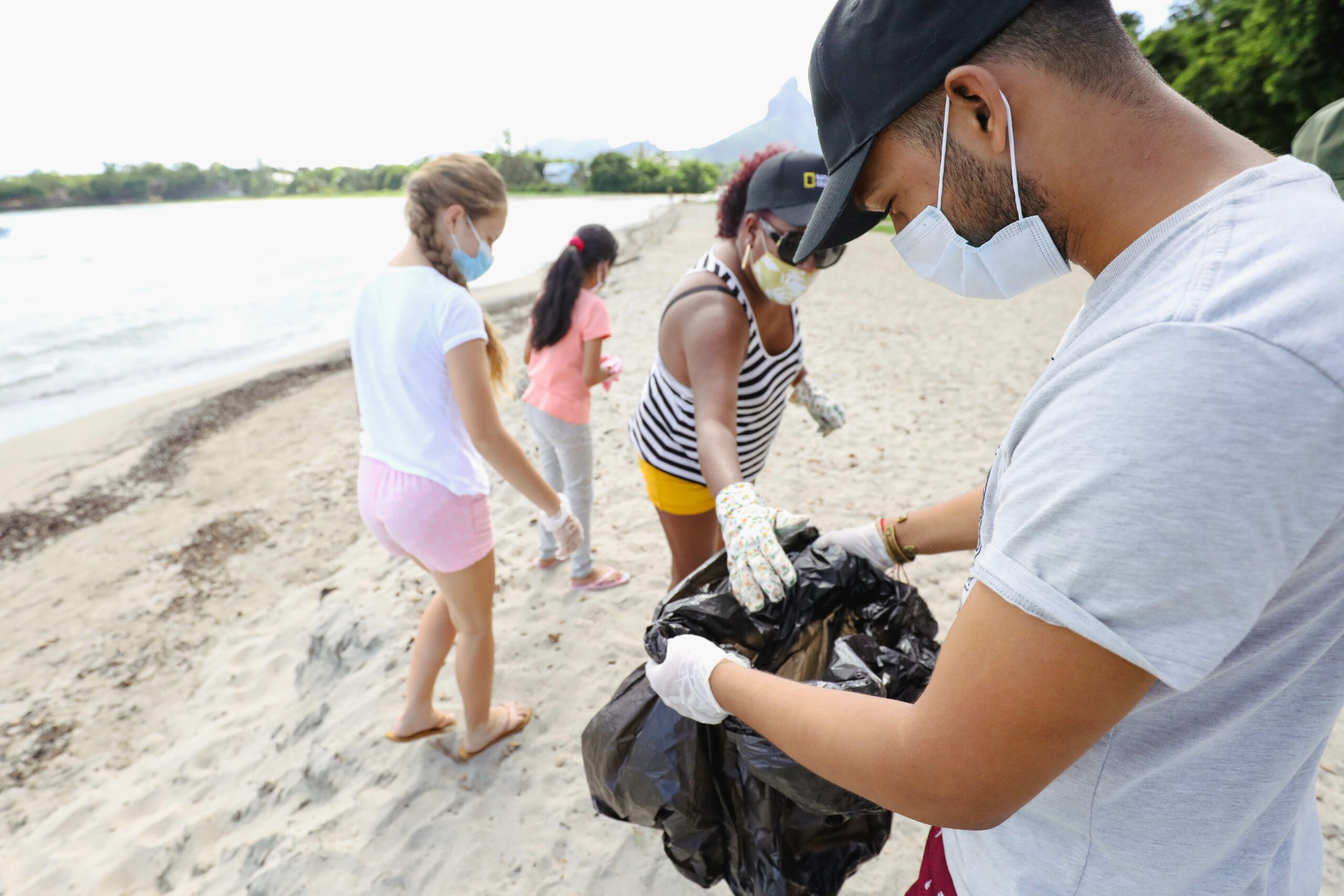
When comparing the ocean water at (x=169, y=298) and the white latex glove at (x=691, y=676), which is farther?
the ocean water at (x=169, y=298)

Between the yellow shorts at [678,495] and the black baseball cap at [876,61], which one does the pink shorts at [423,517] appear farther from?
the black baseball cap at [876,61]

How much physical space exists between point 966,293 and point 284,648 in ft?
13.3

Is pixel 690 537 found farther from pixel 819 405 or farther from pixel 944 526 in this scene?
pixel 944 526

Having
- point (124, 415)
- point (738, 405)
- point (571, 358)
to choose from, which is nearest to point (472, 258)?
point (738, 405)

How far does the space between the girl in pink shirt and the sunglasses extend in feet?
5.38

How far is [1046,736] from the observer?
2.20 feet

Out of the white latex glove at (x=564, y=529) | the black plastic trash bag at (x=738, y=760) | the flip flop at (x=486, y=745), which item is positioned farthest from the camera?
the flip flop at (x=486, y=745)

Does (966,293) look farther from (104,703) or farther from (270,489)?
(270,489)

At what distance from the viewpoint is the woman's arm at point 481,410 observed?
2.15 metres

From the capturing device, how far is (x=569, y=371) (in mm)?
3672

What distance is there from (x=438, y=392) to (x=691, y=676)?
1.37 metres

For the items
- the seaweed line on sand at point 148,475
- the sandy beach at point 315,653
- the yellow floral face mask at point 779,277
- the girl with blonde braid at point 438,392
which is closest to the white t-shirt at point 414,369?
the girl with blonde braid at point 438,392

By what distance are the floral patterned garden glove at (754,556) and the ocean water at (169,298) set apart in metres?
1.35

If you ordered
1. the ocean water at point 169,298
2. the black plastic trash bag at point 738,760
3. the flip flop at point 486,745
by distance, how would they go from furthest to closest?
the ocean water at point 169,298 → the flip flop at point 486,745 → the black plastic trash bag at point 738,760
